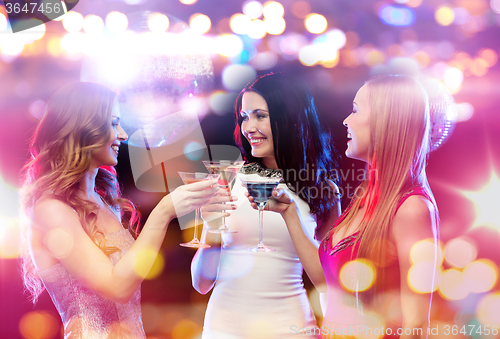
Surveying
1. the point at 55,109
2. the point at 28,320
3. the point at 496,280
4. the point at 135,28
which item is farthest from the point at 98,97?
the point at 496,280

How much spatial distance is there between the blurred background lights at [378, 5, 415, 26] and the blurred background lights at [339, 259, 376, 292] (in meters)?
2.04

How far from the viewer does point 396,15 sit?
2717mm

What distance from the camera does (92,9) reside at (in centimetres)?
277

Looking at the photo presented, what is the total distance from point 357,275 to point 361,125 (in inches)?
24.6

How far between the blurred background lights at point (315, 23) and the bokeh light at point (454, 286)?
2035 millimetres

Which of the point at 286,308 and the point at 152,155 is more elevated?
the point at 152,155

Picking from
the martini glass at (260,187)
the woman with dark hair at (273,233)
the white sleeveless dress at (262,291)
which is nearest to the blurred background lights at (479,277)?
the woman with dark hair at (273,233)

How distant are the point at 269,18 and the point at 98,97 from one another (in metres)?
1.57

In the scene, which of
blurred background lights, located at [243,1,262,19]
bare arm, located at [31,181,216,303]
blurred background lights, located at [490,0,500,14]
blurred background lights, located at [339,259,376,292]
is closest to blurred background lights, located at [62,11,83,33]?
blurred background lights, located at [243,1,262,19]

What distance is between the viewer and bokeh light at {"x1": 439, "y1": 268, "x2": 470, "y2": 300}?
271cm

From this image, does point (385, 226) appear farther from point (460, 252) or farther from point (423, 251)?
point (460, 252)

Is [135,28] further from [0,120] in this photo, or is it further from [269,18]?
[0,120]

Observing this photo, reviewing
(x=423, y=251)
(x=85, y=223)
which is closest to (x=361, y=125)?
(x=423, y=251)

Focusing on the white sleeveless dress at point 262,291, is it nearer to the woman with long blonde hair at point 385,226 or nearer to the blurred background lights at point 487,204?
the woman with long blonde hair at point 385,226
